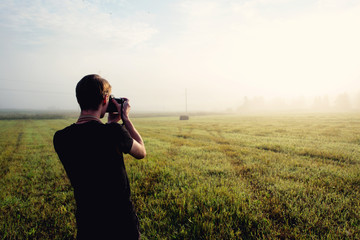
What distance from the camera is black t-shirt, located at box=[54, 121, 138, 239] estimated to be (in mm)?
1744

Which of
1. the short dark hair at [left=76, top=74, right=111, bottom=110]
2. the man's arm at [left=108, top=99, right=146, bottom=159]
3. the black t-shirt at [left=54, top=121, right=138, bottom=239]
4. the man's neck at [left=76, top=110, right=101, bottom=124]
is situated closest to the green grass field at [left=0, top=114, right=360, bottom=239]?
the black t-shirt at [left=54, top=121, right=138, bottom=239]

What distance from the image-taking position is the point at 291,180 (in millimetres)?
5359

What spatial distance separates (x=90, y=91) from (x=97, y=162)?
2.52ft

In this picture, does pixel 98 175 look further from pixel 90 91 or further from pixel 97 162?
pixel 90 91

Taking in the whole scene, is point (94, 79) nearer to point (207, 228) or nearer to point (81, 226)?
point (81, 226)

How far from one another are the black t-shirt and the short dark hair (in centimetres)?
23

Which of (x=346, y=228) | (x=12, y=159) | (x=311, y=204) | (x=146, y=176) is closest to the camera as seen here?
(x=346, y=228)

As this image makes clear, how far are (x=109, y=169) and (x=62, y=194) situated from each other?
15.1 ft

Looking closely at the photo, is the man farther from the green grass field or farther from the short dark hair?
the green grass field

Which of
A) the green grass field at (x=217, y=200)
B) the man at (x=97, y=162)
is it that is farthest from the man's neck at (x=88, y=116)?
the green grass field at (x=217, y=200)

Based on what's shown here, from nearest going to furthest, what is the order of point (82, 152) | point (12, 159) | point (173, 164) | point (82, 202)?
point (82, 152) → point (82, 202) → point (173, 164) → point (12, 159)

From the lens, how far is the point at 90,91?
1.82 metres

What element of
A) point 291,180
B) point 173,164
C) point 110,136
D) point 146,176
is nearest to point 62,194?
point 146,176

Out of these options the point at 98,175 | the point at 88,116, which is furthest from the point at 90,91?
the point at 98,175
